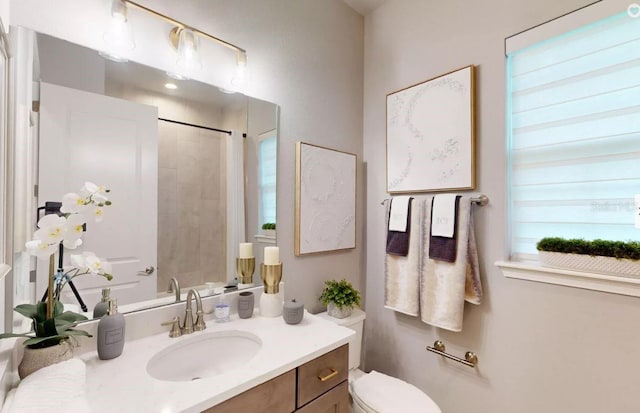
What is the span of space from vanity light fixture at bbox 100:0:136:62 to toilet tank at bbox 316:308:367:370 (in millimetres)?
1607

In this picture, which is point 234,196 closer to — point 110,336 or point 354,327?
point 110,336

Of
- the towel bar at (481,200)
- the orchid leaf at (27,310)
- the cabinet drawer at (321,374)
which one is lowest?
the cabinet drawer at (321,374)

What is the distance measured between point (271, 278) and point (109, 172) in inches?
31.2

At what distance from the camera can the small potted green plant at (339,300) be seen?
170 cm

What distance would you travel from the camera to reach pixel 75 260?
88cm

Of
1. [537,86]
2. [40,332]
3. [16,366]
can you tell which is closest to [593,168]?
[537,86]

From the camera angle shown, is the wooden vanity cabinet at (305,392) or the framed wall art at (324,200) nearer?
the wooden vanity cabinet at (305,392)

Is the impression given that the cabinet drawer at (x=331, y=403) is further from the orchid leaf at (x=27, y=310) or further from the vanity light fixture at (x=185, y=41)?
the vanity light fixture at (x=185, y=41)

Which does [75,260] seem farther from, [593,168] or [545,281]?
[593,168]

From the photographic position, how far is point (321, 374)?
1.04m

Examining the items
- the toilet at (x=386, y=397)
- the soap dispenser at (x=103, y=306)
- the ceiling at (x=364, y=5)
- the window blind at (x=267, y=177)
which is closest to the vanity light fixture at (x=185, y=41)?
the window blind at (x=267, y=177)

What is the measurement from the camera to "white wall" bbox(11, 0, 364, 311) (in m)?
1.06

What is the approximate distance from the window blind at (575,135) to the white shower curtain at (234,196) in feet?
4.50

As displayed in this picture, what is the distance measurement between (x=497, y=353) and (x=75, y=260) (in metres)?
1.84
